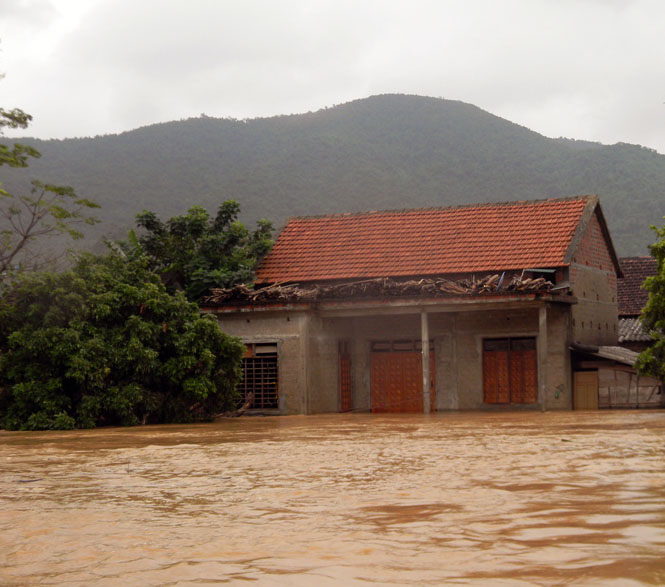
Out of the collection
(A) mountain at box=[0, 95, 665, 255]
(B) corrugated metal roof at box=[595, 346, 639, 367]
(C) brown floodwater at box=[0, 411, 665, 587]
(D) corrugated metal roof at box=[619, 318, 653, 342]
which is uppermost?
(A) mountain at box=[0, 95, 665, 255]

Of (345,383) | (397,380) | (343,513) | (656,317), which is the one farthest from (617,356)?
(343,513)

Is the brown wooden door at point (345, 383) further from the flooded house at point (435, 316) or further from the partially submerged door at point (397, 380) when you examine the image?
the partially submerged door at point (397, 380)

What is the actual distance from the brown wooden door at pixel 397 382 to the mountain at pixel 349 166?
4036cm

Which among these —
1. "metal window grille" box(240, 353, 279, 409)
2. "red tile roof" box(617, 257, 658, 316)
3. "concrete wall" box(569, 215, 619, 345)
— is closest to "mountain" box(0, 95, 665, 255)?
"red tile roof" box(617, 257, 658, 316)

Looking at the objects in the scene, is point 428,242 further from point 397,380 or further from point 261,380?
point 261,380

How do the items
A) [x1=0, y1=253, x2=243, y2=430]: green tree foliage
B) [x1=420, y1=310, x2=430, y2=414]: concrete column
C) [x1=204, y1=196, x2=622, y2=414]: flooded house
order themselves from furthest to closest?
Result: [x1=204, y1=196, x2=622, y2=414]: flooded house
[x1=420, y1=310, x2=430, y2=414]: concrete column
[x1=0, y1=253, x2=243, y2=430]: green tree foliage

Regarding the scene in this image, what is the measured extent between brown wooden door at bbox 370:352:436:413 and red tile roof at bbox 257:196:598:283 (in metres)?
2.42

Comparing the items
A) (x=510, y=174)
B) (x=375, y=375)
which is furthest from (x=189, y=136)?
(x=375, y=375)

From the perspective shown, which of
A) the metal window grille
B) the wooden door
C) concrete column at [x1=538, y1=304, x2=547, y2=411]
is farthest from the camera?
the metal window grille

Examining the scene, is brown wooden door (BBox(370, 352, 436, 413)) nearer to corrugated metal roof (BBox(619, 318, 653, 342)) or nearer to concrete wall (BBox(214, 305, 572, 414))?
concrete wall (BBox(214, 305, 572, 414))

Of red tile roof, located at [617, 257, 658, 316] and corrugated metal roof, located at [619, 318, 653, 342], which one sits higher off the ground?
red tile roof, located at [617, 257, 658, 316]

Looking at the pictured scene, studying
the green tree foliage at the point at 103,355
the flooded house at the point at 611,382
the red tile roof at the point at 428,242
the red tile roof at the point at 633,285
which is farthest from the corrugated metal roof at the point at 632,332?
the green tree foliage at the point at 103,355

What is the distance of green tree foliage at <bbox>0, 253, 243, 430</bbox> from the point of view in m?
20.1

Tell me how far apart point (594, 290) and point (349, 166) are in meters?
54.1
